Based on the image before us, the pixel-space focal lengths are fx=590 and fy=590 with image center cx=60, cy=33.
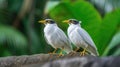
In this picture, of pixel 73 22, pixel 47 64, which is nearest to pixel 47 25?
pixel 73 22

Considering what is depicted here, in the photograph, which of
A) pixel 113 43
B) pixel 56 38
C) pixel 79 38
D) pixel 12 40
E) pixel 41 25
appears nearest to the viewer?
pixel 79 38

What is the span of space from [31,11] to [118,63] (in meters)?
15.6

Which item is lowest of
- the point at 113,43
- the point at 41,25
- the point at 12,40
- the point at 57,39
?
the point at 12,40

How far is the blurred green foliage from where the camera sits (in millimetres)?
15812

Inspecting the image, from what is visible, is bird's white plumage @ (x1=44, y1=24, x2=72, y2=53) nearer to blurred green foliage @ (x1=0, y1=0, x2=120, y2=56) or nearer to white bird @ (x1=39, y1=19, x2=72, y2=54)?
white bird @ (x1=39, y1=19, x2=72, y2=54)

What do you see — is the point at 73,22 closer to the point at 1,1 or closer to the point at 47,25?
the point at 47,25

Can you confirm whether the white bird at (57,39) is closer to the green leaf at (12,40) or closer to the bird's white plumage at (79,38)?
the bird's white plumage at (79,38)

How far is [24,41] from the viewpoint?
70.0 feet

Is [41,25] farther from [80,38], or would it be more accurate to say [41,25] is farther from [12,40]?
[80,38]

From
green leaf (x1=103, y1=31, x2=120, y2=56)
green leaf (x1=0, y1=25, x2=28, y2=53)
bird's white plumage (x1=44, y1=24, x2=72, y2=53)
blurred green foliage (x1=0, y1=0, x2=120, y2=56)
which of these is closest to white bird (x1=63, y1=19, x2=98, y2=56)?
bird's white plumage (x1=44, y1=24, x2=72, y2=53)

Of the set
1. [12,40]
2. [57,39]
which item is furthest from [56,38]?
[12,40]

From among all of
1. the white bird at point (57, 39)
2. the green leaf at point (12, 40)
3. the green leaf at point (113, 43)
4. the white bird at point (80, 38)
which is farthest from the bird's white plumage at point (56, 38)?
the green leaf at point (12, 40)

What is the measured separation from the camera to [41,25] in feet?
74.3

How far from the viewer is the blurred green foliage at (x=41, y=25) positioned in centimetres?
1581
